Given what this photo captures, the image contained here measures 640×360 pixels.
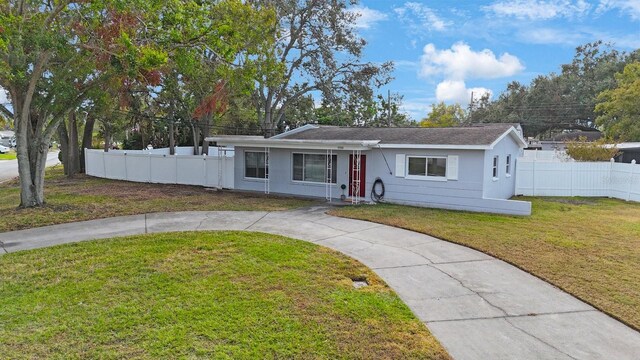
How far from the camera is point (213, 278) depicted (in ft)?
20.9

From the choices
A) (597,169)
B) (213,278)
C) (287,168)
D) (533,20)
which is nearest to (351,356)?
(213,278)

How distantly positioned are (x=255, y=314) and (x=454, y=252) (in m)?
4.83


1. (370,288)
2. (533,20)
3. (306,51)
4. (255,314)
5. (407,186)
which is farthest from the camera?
(306,51)

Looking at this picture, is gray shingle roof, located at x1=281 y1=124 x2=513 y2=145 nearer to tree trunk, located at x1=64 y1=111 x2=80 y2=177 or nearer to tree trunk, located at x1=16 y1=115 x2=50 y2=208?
tree trunk, located at x1=16 y1=115 x2=50 y2=208

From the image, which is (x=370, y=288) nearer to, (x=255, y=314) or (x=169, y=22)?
(x=255, y=314)

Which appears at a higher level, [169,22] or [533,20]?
[533,20]

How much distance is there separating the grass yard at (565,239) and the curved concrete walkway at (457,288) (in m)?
0.42

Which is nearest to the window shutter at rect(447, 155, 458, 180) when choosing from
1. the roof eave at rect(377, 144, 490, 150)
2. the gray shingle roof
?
the roof eave at rect(377, 144, 490, 150)

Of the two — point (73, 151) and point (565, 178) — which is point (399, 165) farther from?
point (73, 151)

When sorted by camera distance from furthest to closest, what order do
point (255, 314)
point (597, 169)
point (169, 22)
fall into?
point (597, 169)
point (169, 22)
point (255, 314)

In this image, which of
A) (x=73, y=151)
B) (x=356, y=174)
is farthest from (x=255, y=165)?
(x=73, y=151)

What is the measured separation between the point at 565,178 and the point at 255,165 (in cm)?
1352

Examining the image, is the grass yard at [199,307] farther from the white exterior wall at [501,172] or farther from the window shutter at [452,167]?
the white exterior wall at [501,172]

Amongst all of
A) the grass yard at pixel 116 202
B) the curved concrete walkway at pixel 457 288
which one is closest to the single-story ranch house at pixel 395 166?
the grass yard at pixel 116 202
